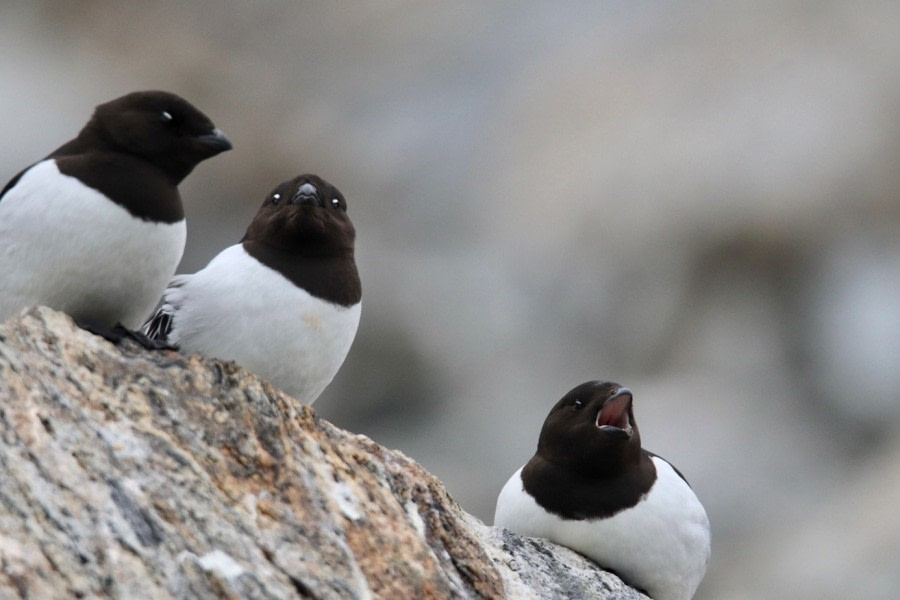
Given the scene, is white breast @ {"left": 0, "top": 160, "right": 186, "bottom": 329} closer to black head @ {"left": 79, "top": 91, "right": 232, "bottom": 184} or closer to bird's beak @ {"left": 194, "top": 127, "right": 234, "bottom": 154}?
black head @ {"left": 79, "top": 91, "right": 232, "bottom": 184}

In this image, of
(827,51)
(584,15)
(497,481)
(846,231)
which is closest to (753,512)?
(497,481)

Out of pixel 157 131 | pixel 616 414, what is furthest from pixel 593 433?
pixel 157 131

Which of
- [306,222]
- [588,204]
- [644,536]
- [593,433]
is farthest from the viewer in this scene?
[588,204]

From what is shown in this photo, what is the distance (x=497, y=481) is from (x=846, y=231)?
17.1ft

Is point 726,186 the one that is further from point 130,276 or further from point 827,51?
point 130,276

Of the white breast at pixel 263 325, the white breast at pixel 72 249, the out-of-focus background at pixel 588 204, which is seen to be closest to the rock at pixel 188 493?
the white breast at pixel 72 249

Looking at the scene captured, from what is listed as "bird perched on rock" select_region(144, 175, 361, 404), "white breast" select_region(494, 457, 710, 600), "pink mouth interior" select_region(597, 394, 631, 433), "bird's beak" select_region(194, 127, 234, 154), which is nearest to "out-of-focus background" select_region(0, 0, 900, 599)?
"white breast" select_region(494, 457, 710, 600)

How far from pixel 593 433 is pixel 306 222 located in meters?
1.82

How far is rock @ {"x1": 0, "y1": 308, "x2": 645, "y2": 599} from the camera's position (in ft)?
12.9

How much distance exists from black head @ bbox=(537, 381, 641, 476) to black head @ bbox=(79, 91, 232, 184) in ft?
7.31

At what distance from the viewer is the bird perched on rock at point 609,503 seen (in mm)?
6598

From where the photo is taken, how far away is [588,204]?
1730 centimetres

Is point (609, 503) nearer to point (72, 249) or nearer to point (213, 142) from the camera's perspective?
point (213, 142)

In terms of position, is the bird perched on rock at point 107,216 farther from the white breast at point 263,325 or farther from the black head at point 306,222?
the black head at point 306,222
